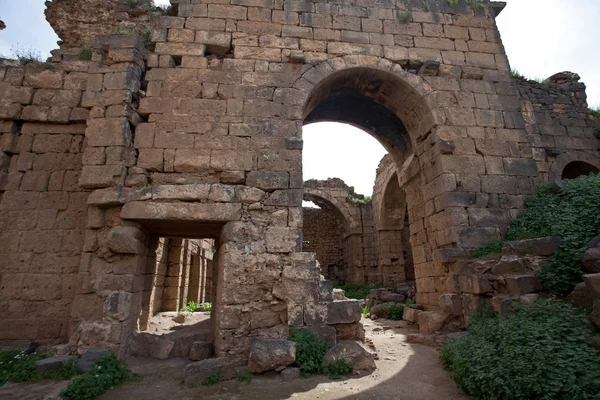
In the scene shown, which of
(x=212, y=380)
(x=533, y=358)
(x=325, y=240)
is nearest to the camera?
(x=533, y=358)

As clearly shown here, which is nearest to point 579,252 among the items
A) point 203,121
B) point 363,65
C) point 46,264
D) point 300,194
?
point 300,194

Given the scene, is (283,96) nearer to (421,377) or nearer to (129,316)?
(129,316)

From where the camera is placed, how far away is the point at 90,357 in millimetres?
3877

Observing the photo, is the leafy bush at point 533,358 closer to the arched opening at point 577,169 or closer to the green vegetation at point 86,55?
the green vegetation at point 86,55

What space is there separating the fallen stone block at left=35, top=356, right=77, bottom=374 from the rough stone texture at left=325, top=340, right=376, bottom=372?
3043 mm

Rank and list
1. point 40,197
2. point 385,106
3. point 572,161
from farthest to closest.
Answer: point 572,161
point 385,106
point 40,197

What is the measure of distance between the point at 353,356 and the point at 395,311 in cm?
412

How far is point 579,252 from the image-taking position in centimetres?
384

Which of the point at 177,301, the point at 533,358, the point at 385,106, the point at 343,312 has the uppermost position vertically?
the point at 385,106

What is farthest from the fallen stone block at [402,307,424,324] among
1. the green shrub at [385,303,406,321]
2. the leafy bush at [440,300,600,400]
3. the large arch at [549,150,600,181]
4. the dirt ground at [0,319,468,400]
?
the large arch at [549,150,600,181]

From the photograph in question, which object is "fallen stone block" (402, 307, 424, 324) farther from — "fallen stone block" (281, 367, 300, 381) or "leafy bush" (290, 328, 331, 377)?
"fallen stone block" (281, 367, 300, 381)

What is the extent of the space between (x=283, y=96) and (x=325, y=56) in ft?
3.90

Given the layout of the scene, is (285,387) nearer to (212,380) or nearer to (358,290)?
(212,380)

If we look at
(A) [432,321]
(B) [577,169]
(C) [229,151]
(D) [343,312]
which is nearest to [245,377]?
(D) [343,312]
